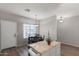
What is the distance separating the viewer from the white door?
1.53 m

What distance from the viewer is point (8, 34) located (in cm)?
155

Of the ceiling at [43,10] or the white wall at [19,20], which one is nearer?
the ceiling at [43,10]

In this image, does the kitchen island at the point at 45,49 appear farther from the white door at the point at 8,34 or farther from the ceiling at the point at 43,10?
the ceiling at the point at 43,10

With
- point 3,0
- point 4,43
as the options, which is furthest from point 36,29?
point 4,43

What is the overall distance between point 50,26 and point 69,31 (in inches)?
18.0

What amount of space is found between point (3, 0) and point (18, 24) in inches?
22.1

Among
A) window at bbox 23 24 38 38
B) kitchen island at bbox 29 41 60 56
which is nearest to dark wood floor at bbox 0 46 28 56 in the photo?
kitchen island at bbox 29 41 60 56

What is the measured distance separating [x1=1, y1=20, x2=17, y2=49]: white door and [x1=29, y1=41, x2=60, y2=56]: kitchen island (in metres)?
0.46

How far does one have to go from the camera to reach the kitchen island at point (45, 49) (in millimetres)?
1255

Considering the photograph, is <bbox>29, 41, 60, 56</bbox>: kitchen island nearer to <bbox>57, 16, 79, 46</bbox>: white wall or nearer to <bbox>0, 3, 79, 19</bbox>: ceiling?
<bbox>57, 16, 79, 46</bbox>: white wall

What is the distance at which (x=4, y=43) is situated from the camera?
164 centimetres

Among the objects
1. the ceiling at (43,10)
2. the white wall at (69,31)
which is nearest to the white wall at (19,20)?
the ceiling at (43,10)

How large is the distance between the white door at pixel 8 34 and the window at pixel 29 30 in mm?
272

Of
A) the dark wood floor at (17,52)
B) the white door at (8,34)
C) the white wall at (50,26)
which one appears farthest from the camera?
the white door at (8,34)
